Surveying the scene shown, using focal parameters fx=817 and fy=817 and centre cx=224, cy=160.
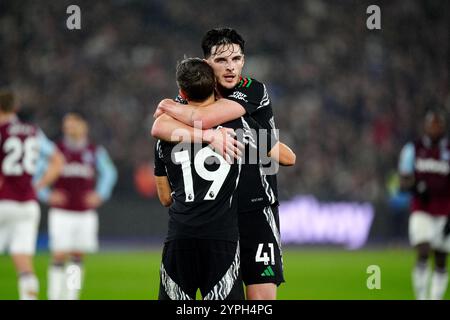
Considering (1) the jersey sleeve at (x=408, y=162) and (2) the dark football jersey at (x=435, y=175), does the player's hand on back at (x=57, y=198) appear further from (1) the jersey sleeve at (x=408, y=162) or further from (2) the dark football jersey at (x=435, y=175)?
(2) the dark football jersey at (x=435, y=175)

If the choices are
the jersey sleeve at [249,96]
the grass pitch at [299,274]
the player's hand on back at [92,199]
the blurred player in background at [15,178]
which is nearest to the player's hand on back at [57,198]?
the player's hand on back at [92,199]

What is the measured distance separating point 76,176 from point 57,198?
0.43m

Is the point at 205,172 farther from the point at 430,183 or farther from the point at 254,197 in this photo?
the point at 430,183

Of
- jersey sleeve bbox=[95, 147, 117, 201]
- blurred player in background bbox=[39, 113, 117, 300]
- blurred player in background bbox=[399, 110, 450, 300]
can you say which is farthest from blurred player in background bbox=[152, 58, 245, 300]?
jersey sleeve bbox=[95, 147, 117, 201]

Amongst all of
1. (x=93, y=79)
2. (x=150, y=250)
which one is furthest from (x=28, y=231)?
(x=93, y=79)

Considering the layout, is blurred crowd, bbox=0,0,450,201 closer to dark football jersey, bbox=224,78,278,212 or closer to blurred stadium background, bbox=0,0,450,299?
blurred stadium background, bbox=0,0,450,299

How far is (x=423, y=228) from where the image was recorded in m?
10.2

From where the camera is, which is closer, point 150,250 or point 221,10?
point 150,250

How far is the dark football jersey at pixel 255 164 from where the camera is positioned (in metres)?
4.95

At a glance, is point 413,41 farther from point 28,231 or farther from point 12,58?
point 28,231

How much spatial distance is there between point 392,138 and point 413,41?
13.1ft

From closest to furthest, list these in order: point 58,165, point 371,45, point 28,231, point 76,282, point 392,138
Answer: point 28,231, point 76,282, point 58,165, point 392,138, point 371,45

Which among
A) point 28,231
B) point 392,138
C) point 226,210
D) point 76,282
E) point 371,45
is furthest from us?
point 371,45

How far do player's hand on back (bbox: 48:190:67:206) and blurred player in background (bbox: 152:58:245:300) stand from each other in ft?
21.3
